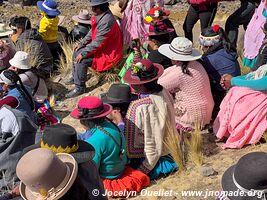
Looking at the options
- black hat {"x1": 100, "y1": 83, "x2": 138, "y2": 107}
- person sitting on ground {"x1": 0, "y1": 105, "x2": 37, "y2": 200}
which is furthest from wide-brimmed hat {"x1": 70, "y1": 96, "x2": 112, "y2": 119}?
person sitting on ground {"x1": 0, "y1": 105, "x2": 37, "y2": 200}

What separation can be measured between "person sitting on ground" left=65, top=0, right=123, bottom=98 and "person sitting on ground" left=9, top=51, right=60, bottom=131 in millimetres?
818

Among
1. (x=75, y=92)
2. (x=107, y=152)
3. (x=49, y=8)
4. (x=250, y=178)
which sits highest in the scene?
(x=250, y=178)

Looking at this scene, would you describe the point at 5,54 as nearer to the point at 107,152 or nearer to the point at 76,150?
the point at 107,152

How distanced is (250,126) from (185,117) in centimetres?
83

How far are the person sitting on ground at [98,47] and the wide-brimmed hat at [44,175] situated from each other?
4.55m

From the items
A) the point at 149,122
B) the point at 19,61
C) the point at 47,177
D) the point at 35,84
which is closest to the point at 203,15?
the point at 35,84

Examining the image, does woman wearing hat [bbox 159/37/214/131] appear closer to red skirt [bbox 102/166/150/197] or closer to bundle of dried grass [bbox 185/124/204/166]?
bundle of dried grass [bbox 185/124/204/166]

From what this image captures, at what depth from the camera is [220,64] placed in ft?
19.3

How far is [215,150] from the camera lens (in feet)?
17.7

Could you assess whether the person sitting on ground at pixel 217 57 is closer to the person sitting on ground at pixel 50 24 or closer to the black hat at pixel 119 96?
the black hat at pixel 119 96

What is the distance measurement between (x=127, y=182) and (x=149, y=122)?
650mm

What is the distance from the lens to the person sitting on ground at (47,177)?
111 inches

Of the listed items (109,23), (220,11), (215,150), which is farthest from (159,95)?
(220,11)

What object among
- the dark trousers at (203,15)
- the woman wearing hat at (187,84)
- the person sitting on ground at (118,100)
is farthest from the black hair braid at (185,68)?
the dark trousers at (203,15)
